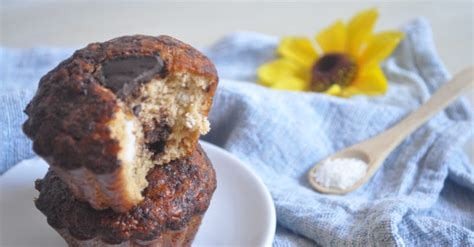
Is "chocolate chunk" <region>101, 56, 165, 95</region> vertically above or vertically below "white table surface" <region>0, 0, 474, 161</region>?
above

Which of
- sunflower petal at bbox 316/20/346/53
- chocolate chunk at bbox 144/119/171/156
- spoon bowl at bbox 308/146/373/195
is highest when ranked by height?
chocolate chunk at bbox 144/119/171/156

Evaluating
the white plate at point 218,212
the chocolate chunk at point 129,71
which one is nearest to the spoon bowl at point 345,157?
the white plate at point 218,212

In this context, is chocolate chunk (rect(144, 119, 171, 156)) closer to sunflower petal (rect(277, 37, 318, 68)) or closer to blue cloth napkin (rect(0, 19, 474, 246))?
blue cloth napkin (rect(0, 19, 474, 246))

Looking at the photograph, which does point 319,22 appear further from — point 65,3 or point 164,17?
point 65,3

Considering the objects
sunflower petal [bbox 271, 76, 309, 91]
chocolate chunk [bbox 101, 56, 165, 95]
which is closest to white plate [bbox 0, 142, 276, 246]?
chocolate chunk [bbox 101, 56, 165, 95]

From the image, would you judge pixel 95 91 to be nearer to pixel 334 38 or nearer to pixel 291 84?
pixel 291 84

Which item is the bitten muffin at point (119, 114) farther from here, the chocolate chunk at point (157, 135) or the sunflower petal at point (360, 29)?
the sunflower petal at point (360, 29)

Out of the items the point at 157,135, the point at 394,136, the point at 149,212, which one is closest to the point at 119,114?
the point at 157,135
